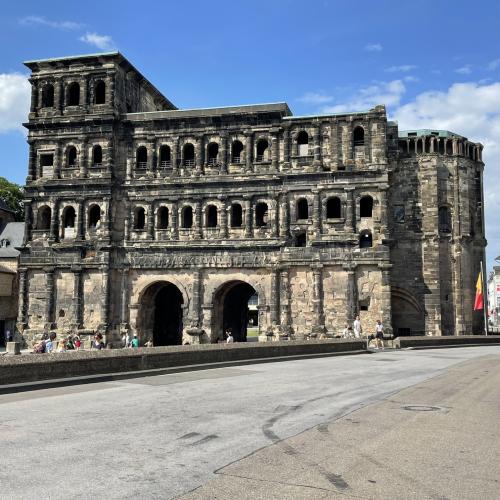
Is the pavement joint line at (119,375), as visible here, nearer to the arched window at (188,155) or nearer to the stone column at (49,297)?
the arched window at (188,155)

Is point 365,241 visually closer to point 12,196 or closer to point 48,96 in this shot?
point 48,96

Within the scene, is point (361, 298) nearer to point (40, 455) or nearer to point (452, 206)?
point (452, 206)

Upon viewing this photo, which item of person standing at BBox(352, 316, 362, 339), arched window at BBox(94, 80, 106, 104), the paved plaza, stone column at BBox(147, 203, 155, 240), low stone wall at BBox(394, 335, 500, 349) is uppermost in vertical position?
arched window at BBox(94, 80, 106, 104)

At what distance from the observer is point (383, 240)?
37750 millimetres

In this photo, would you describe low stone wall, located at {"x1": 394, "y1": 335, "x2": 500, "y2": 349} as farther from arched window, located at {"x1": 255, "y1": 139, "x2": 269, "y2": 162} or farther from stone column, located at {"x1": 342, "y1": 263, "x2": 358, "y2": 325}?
arched window, located at {"x1": 255, "y1": 139, "x2": 269, "y2": 162}

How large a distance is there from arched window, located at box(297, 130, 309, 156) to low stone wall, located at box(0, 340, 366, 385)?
627 inches

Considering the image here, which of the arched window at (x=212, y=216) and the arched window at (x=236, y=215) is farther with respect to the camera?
the arched window at (x=212, y=216)

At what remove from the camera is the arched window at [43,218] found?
42688 mm

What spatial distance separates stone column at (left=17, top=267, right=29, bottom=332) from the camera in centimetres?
4131

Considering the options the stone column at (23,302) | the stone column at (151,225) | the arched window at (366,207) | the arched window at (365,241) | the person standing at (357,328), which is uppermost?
the arched window at (366,207)

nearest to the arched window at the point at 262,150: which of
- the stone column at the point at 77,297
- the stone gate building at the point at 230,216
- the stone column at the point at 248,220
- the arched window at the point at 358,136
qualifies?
the stone gate building at the point at 230,216

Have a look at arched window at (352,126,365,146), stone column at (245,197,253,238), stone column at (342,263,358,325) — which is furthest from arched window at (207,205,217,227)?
arched window at (352,126,365,146)

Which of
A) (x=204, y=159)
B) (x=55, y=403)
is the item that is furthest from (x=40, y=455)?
(x=204, y=159)

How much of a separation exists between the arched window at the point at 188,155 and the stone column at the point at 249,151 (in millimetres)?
4098
